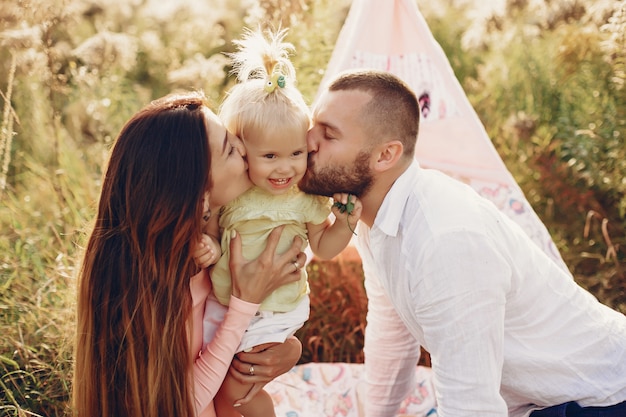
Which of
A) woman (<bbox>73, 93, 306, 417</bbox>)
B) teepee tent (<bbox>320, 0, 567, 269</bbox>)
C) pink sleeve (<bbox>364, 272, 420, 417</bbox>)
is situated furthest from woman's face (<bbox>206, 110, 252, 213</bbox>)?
teepee tent (<bbox>320, 0, 567, 269</bbox>)

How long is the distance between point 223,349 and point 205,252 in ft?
1.07

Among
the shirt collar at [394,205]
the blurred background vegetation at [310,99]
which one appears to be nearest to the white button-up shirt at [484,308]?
the shirt collar at [394,205]

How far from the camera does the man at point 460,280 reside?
216cm

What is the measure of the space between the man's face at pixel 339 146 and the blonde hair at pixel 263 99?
0.23 feet

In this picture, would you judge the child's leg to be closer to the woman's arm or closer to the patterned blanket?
the woman's arm

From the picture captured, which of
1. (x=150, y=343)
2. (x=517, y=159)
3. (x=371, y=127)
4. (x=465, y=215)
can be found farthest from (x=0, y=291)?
(x=517, y=159)

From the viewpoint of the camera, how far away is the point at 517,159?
14.6 ft

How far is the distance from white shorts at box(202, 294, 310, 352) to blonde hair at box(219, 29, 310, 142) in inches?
24.0

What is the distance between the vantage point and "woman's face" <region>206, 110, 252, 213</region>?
7.15 ft

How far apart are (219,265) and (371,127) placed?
683mm

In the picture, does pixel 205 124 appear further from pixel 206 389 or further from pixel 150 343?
pixel 206 389

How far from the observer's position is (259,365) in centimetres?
240

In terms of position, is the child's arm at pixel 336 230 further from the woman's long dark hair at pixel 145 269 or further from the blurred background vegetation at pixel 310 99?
the blurred background vegetation at pixel 310 99

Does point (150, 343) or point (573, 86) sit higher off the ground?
point (573, 86)
